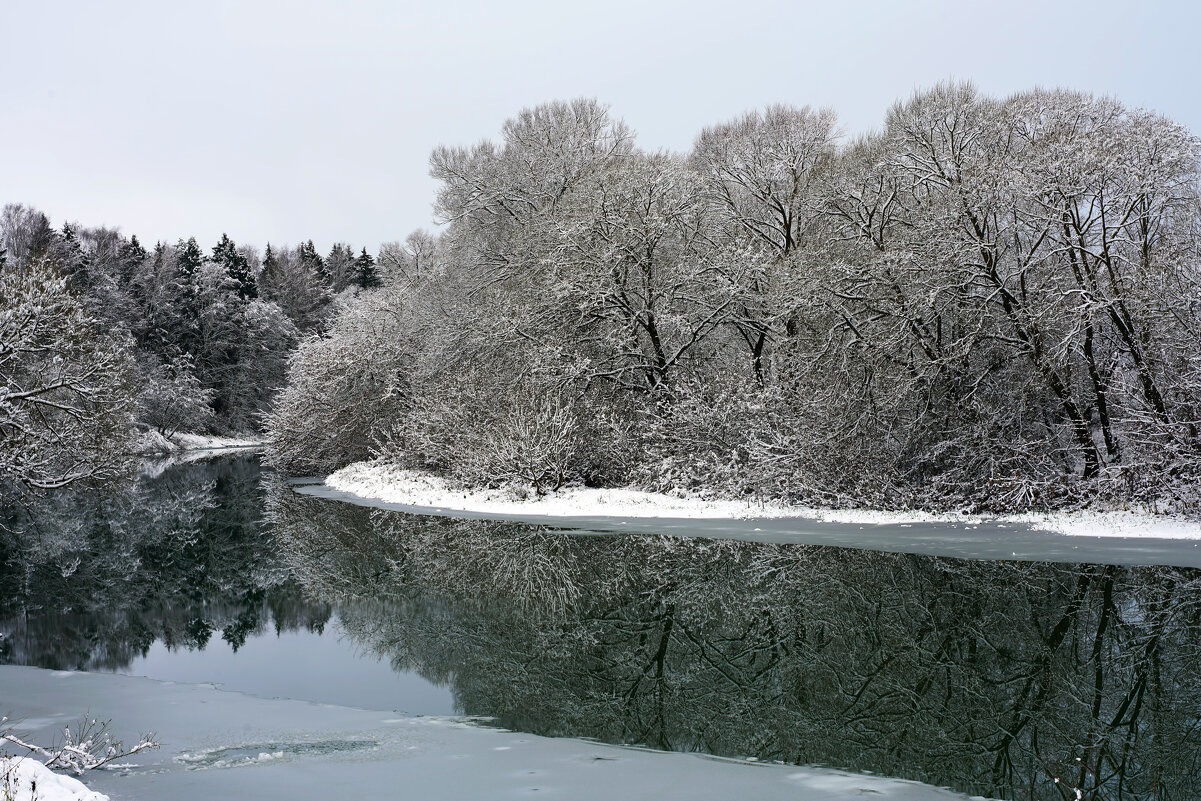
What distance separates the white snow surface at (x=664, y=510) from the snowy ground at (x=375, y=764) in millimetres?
12361

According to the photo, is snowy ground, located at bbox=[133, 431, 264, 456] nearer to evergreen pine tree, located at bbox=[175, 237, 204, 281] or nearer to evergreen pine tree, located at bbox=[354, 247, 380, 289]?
evergreen pine tree, located at bbox=[175, 237, 204, 281]

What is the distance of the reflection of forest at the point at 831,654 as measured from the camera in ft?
21.3

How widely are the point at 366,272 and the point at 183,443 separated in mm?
28805

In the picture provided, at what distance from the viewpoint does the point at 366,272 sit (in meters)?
81.2

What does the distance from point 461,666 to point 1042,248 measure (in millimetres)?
15956

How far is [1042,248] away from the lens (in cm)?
1884

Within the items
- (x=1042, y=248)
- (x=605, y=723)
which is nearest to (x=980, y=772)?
(x=605, y=723)

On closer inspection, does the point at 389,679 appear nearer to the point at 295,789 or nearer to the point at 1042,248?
the point at 295,789

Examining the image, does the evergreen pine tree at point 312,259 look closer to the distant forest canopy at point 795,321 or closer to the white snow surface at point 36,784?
the distant forest canopy at point 795,321

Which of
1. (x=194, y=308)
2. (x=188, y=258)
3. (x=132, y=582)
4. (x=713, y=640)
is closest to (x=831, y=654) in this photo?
(x=713, y=640)

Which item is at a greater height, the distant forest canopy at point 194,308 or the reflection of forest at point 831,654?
the distant forest canopy at point 194,308

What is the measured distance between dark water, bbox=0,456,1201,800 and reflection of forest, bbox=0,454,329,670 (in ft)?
0.25

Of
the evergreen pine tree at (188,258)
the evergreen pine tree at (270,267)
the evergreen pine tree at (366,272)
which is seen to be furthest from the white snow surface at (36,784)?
the evergreen pine tree at (366,272)

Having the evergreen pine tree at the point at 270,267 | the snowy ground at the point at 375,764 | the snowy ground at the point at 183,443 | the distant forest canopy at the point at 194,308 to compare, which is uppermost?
the evergreen pine tree at the point at 270,267
